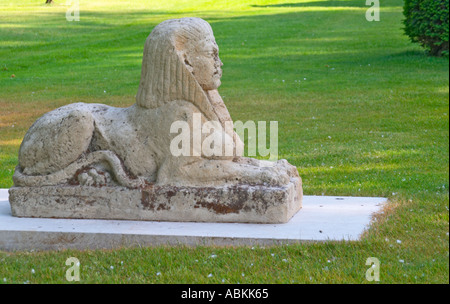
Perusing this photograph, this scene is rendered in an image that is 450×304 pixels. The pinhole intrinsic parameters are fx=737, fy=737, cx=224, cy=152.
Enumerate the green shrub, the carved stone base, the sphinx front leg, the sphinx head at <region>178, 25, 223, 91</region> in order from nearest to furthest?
1. the carved stone base
2. the sphinx front leg
3. the sphinx head at <region>178, 25, 223, 91</region>
4. the green shrub

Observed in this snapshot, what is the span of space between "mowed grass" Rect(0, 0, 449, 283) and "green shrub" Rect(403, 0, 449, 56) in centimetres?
58

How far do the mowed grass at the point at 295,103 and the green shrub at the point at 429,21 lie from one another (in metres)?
0.58

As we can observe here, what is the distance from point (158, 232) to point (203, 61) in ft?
5.43

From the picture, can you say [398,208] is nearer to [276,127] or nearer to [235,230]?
[235,230]

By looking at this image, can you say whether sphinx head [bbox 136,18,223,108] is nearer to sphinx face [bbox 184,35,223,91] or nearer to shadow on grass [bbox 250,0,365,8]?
sphinx face [bbox 184,35,223,91]

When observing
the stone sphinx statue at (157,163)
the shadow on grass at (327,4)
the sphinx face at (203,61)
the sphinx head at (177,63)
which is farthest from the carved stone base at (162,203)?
the shadow on grass at (327,4)

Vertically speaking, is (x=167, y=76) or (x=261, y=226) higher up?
(x=167, y=76)

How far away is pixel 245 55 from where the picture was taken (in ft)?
72.4

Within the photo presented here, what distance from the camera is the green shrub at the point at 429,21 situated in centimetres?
1775

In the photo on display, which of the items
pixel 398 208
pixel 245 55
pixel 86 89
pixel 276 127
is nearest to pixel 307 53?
pixel 245 55

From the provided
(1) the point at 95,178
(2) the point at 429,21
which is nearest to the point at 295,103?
(2) the point at 429,21

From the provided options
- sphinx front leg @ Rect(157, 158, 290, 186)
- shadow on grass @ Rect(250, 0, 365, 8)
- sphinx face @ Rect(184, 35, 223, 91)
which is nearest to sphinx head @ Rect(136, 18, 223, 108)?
sphinx face @ Rect(184, 35, 223, 91)

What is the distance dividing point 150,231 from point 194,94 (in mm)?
1328

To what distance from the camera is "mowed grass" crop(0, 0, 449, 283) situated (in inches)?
230
